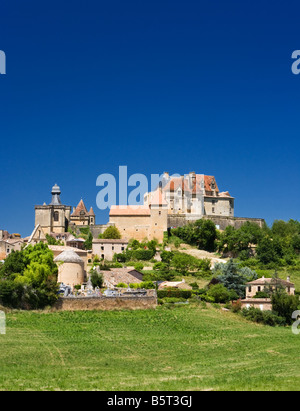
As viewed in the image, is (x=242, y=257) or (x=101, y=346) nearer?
(x=101, y=346)

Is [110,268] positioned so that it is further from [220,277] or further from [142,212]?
[142,212]

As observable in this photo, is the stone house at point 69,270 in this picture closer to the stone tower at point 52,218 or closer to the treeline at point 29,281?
the treeline at point 29,281

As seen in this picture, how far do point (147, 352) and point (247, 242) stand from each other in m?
41.4

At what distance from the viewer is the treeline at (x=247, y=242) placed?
71500 millimetres

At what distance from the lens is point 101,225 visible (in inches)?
3204

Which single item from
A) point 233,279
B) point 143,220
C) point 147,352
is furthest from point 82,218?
point 147,352

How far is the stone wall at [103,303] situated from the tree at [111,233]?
28088 mm

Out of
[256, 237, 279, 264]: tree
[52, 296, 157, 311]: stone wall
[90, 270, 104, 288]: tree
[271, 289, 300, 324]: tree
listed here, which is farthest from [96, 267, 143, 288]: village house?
[256, 237, 279, 264]: tree

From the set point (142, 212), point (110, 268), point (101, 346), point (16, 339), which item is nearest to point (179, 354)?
point (101, 346)

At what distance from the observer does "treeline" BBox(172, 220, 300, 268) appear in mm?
71500

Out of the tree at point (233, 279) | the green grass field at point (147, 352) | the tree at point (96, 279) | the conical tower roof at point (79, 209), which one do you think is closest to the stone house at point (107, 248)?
the tree at point (96, 279)

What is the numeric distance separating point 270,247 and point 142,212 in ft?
55.3

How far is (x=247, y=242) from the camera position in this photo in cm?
7462
